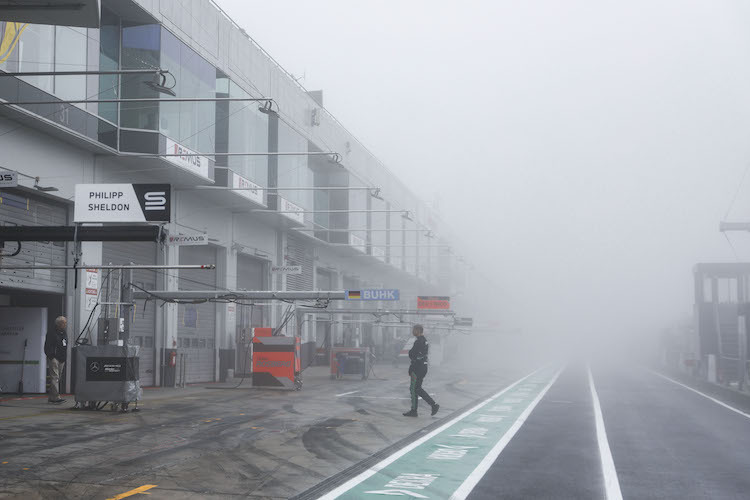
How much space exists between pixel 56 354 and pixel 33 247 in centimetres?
312

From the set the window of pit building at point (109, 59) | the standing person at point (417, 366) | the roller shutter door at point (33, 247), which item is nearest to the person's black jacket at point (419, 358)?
the standing person at point (417, 366)

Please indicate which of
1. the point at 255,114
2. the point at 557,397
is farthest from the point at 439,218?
the point at 557,397

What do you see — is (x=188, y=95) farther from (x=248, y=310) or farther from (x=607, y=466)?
(x=607, y=466)

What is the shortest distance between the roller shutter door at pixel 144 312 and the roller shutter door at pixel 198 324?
4.84 ft

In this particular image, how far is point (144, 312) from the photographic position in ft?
77.9

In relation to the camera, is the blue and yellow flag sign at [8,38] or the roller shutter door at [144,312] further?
the roller shutter door at [144,312]

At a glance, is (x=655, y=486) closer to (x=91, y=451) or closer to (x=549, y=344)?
(x=91, y=451)

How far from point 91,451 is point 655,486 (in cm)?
701

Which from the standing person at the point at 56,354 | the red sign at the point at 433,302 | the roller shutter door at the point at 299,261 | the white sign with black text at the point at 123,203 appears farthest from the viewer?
the roller shutter door at the point at 299,261

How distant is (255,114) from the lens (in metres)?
29.4

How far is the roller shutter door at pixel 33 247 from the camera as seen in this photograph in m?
17.9

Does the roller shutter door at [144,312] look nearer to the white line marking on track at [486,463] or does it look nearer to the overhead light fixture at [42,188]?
the overhead light fixture at [42,188]

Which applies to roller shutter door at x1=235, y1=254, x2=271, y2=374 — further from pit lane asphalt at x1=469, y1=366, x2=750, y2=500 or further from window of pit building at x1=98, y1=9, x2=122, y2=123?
pit lane asphalt at x1=469, y1=366, x2=750, y2=500

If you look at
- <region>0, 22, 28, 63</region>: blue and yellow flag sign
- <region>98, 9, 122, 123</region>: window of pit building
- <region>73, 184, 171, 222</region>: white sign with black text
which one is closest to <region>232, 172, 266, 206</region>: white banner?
<region>98, 9, 122, 123</region>: window of pit building
